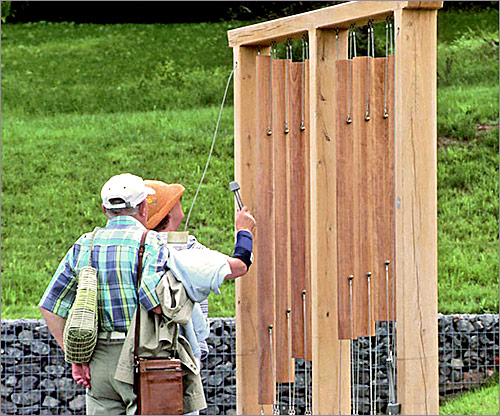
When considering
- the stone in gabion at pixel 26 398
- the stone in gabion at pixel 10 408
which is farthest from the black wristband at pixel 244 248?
the stone in gabion at pixel 10 408

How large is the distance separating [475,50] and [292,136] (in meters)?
13.2

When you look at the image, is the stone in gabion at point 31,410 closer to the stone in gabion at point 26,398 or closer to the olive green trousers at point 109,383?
the stone in gabion at point 26,398

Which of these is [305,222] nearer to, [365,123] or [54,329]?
[365,123]

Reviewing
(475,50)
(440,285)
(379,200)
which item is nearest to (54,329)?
(379,200)

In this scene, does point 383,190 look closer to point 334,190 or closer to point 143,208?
point 334,190

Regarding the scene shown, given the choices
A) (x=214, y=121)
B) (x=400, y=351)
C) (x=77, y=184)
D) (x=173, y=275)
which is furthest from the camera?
(x=214, y=121)

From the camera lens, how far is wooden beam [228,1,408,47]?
4457mm

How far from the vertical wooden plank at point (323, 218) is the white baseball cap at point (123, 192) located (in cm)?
86

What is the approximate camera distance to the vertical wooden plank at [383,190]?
4.67 metres

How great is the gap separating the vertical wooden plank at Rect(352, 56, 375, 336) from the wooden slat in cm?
3

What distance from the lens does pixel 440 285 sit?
1120 centimetres

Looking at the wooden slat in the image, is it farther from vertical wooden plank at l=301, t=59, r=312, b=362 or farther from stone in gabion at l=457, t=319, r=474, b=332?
stone in gabion at l=457, t=319, r=474, b=332

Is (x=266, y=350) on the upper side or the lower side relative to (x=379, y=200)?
lower

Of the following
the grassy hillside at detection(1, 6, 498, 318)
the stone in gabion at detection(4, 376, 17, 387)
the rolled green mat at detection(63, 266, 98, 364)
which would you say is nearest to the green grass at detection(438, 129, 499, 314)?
the grassy hillside at detection(1, 6, 498, 318)
